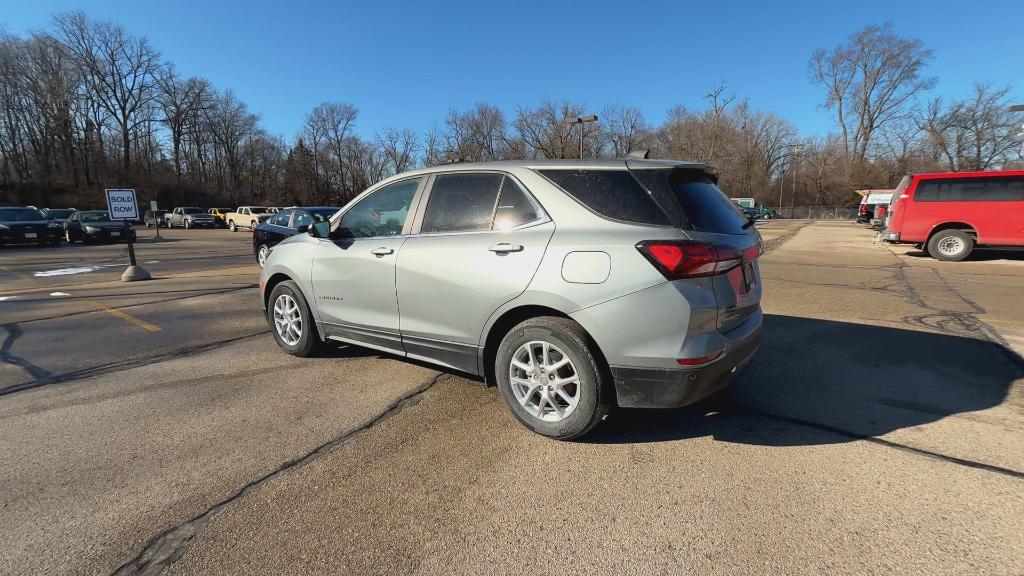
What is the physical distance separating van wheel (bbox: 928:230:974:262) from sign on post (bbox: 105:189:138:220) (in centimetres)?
1912

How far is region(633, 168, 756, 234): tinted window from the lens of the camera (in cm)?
277

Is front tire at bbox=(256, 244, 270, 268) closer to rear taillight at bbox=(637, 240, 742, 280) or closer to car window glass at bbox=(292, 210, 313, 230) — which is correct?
car window glass at bbox=(292, 210, 313, 230)

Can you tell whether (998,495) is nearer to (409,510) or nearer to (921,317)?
(409,510)

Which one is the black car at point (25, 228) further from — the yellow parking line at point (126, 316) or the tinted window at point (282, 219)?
the yellow parking line at point (126, 316)

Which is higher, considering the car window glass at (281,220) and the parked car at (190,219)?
the parked car at (190,219)

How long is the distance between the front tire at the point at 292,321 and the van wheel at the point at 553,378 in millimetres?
2335

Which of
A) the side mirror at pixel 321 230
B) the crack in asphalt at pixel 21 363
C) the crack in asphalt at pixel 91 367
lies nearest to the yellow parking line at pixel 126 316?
the crack in asphalt at pixel 21 363

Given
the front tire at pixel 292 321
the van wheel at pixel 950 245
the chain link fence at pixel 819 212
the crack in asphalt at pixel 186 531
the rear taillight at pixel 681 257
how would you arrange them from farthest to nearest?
1. the chain link fence at pixel 819 212
2. the van wheel at pixel 950 245
3. the front tire at pixel 292 321
4. the rear taillight at pixel 681 257
5. the crack in asphalt at pixel 186 531

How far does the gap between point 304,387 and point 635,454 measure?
2718 mm

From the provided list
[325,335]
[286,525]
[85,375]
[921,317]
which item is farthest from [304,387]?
[921,317]

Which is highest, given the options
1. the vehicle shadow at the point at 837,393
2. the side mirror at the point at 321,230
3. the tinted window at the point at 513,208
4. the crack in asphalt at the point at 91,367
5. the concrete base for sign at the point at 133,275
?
the tinted window at the point at 513,208

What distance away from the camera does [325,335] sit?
175 inches

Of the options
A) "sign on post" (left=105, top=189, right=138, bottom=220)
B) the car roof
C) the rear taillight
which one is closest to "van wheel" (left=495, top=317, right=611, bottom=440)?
the rear taillight

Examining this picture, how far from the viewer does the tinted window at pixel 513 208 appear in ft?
10.3
